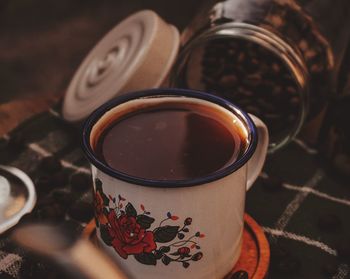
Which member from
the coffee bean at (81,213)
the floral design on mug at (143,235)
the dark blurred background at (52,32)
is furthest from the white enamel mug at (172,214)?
the dark blurred background at (52,32)

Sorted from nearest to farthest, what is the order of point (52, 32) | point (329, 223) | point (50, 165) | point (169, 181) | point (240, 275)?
point (169, 181)
point (240, 275)
point (329, 223)
point (50, 165)
point (52, 32)

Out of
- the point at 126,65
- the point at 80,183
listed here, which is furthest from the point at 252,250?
the point at 126,65

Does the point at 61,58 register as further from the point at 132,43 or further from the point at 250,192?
the point at 250,192

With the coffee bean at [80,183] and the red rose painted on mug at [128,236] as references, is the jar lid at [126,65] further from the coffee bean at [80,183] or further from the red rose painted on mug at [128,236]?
the red rose painted on mug at [128,236]

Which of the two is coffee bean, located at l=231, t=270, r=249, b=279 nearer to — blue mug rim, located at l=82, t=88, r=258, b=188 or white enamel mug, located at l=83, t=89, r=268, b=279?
white enamel mug, located at l=83, t=89, r=268, b=279

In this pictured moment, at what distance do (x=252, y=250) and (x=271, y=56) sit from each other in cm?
38

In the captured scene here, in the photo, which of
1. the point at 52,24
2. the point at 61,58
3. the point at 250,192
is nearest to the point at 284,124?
the point at 250,192

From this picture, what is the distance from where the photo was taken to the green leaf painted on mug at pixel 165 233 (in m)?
0.69

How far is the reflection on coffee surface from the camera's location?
70 centimetres

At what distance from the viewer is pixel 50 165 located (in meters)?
1.00

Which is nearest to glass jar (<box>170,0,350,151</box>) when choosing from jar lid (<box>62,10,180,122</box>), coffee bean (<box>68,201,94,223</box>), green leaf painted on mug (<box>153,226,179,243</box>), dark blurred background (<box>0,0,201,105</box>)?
jar lid (<box>62,10,180,122</box>)

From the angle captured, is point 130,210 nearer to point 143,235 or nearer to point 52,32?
→ point 143,235

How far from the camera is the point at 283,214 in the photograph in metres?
0.94

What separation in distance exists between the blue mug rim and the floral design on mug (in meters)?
0.03
